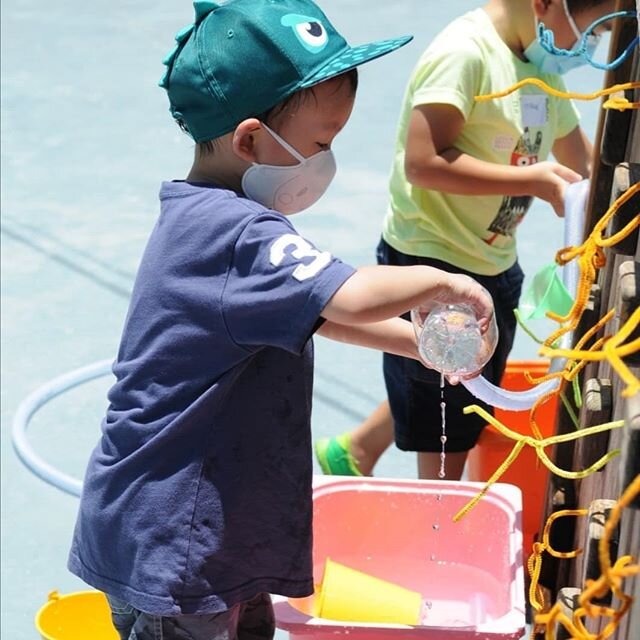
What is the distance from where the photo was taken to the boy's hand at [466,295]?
1.68 meters

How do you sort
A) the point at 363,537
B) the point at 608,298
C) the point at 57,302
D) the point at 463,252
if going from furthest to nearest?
1. the point at 57,302
2. the point at 463,252
3. the point at 363,537
4. the point at 608,298

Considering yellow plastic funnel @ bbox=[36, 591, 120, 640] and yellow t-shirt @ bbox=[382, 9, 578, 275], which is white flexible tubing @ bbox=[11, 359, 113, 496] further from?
yellow t-shirt @ bbox=[382, 9, 578, 275]

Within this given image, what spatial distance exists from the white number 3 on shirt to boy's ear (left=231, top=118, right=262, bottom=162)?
0.69ft

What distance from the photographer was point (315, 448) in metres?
3.30

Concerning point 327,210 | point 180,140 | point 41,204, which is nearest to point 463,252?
point 327,210

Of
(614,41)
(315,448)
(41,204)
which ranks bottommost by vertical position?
(315,448)

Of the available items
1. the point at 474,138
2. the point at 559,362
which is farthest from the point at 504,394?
the point at 474,138

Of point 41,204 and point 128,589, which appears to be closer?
point 128,589

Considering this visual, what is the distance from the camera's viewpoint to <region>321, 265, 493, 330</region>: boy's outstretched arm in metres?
1.64

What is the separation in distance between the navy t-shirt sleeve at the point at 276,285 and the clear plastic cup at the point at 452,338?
19cm

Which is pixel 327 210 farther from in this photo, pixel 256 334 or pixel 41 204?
pixel 256 334

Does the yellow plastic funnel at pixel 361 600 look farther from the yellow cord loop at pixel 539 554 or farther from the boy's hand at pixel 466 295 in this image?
the boy's hand at pixel 466 295

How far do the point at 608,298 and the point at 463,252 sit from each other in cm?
98

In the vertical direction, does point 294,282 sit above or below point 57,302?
above
